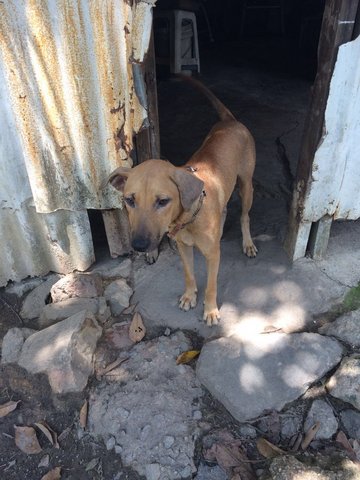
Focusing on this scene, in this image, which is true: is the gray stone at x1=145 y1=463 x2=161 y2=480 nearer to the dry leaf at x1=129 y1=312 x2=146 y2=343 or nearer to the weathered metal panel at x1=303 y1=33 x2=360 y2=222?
the dry leaf at x1=129 y1=312 x2=146 y2=343

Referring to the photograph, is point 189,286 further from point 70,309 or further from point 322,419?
point 322,419

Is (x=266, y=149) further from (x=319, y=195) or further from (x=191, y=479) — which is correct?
(x=191, y=479)

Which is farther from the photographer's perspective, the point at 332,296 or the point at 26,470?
the point at 332,296

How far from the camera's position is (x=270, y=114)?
7.41 m

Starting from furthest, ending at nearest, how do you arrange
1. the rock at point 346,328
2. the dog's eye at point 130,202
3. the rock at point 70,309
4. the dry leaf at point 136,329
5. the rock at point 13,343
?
1. the rock at point 70,309
2. the dry leaf at point 136,329
3. the rock at point 13,343
4. the rock at point 346,328
5. the dog's eye at point 130,202

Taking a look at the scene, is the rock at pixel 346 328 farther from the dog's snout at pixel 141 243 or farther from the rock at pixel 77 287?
the rock at pixel 77 287

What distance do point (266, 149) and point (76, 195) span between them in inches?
140

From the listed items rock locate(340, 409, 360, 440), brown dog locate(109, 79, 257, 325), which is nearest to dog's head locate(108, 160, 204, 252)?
brown dog locate(109, 79, 257, 325)

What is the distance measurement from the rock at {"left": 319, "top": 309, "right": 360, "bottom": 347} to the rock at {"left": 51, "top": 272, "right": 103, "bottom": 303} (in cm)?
205

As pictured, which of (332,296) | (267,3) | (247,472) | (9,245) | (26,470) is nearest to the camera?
(247,472)

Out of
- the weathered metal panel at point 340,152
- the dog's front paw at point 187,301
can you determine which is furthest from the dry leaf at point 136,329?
the weathered metal panel at point 340,152

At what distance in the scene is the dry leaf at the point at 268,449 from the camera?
2639mm

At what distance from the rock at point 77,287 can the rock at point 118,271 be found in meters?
0.13

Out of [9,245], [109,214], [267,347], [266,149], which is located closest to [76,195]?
[109,214]
